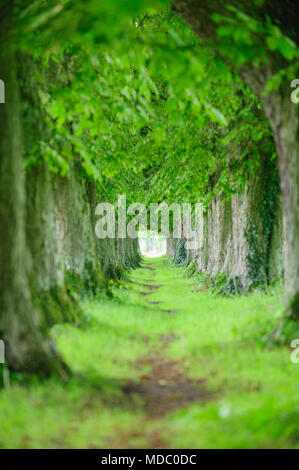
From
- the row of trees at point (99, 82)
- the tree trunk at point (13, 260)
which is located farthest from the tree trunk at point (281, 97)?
the tree trunk at point (13, 260)

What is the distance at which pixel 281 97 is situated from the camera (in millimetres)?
7195

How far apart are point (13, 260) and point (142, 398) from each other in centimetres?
220

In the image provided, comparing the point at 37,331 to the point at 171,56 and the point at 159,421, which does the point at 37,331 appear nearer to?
the point at 159,421

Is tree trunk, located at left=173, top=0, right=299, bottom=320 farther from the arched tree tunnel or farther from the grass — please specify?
the grass

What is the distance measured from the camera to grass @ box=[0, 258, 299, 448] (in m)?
4.30

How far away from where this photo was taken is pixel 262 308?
34.6 feet

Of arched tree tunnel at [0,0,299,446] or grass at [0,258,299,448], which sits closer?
grass at [0,258,299,448]

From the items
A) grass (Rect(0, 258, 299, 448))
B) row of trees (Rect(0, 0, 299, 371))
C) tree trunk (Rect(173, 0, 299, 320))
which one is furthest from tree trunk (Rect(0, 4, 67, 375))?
tree trunk (Rect(173, 0, 299, 320))

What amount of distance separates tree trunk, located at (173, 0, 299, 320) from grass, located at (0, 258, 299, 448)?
1.40 m

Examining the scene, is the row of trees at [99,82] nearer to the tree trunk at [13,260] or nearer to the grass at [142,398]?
the tree trunk at [13,260]

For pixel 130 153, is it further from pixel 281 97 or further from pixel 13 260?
pixel 13 260

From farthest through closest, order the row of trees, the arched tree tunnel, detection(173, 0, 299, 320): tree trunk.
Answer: detection(173, 0, 299, 320): tree trunk, the arched tree tunnel, the row of trees

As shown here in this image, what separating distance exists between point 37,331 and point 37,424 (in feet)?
4.64

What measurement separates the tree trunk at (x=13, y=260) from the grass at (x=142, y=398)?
1.13ft
